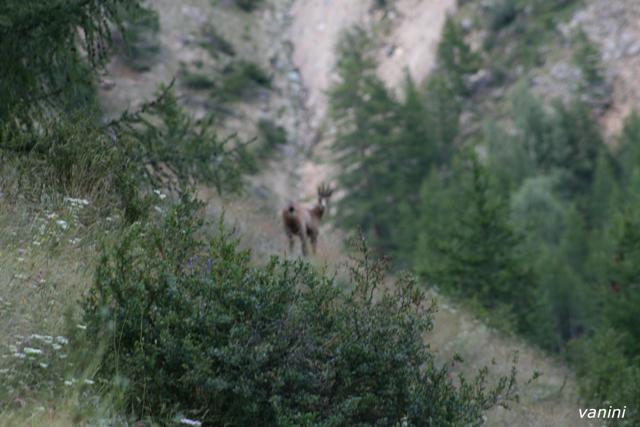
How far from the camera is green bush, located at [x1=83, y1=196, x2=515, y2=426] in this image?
16.2 ft

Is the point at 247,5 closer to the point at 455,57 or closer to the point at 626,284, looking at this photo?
the point at 455,57

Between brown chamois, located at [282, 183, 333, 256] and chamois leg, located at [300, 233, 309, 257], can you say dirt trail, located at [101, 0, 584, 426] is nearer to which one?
brown chamois, located at [282, 183, 333, 256]

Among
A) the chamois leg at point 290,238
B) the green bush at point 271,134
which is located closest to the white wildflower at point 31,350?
the chamois leg at point 290,238

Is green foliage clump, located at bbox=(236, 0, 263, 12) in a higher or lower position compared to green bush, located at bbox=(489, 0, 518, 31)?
lower

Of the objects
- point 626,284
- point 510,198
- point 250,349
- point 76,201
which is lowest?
point 250,349

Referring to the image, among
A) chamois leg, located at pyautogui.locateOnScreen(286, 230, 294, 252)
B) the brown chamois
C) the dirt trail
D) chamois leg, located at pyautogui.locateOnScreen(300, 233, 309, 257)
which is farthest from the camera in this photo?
the dirt trail

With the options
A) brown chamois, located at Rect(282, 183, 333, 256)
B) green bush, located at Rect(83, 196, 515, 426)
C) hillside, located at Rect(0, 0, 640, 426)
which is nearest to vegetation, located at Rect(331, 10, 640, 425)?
hillside, located at Rect(0, 0, 640, 426)

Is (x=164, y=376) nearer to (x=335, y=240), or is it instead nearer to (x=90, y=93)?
(x=90, y=93)

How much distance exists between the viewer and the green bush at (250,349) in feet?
16.2

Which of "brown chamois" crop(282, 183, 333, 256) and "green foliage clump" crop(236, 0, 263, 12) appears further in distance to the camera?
"green foliage clump" crop(236, 0, 263, 12)

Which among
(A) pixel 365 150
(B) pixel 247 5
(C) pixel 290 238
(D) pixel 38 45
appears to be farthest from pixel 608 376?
(B) pixel 247 5

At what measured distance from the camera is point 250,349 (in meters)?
5.00

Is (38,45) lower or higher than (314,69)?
lower

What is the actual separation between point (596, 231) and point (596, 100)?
627 inches
